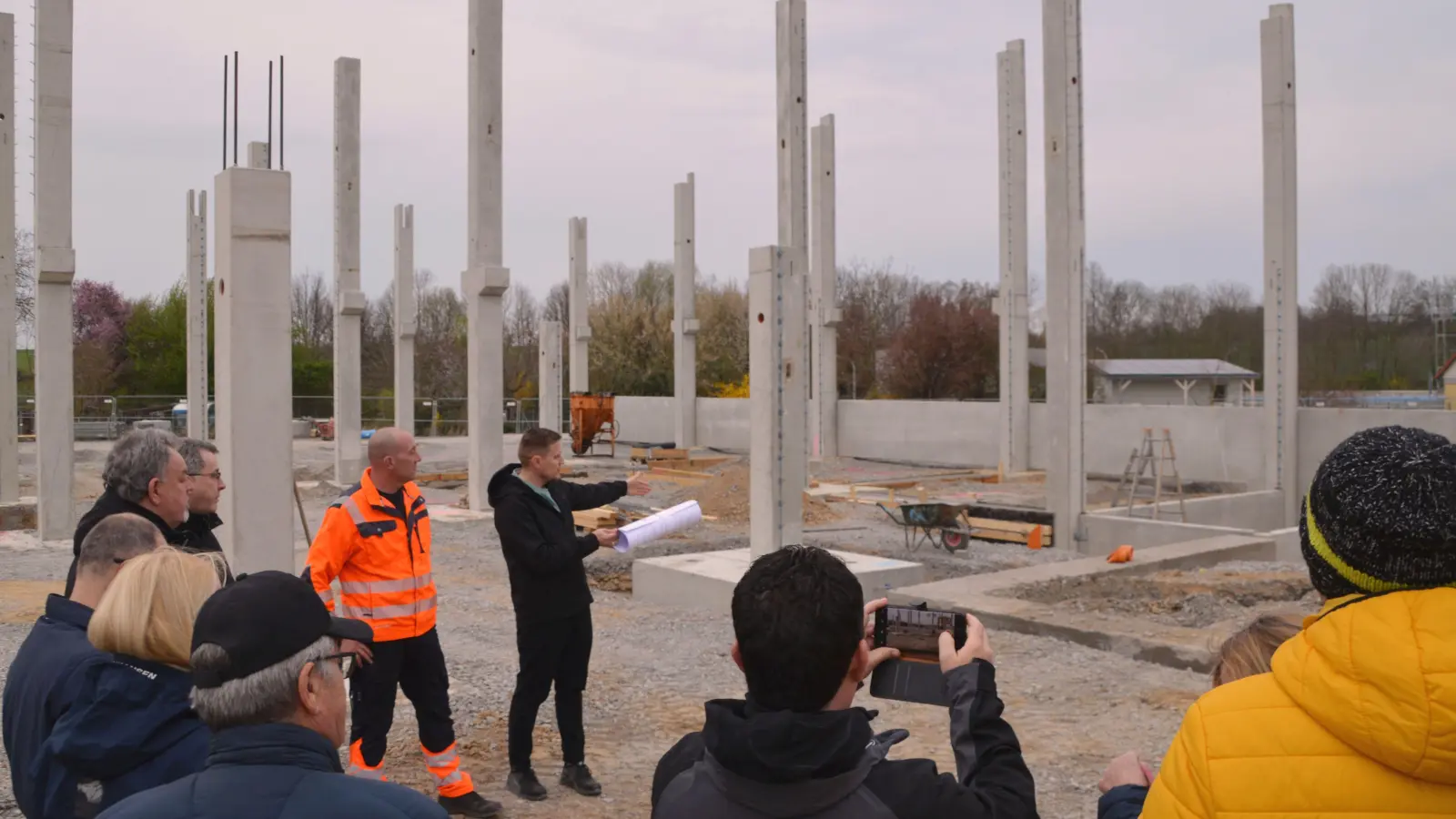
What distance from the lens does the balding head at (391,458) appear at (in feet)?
18.3

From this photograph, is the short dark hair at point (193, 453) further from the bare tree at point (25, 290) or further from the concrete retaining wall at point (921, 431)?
the bare tree at point (25, 290)

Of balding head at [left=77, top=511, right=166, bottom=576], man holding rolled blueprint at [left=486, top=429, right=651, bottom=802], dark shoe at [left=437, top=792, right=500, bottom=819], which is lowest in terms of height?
dark shoe at [left=437, top=792, right=500, bottom=819]

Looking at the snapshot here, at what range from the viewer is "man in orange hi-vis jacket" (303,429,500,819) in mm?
5488

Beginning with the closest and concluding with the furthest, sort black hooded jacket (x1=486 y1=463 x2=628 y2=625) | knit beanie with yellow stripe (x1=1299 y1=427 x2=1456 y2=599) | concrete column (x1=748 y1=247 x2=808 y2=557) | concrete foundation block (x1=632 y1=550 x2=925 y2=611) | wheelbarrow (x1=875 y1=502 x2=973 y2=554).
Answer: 1. knit beanie with yellow stripe (x1=1299 y1=427 x2=1456 y2=599)
2. black hooded jacket (x1=486 y1=463 x2=628 y2=625)
3. concrete column (x1=748 y1=247 x2=808 y2=557)
4. concrete foundation block (x1=632 y1=550 x2=925 y2=611)
5. wheelbarrow (x1=875 y1=502 x2=973 y2=554)

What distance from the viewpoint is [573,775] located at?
237 inches

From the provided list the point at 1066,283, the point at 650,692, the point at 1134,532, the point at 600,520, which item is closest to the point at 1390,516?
the point at 650,692

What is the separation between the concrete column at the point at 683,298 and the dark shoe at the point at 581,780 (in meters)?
27.6

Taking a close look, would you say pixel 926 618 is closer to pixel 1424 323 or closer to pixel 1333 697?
pixel 1333 697

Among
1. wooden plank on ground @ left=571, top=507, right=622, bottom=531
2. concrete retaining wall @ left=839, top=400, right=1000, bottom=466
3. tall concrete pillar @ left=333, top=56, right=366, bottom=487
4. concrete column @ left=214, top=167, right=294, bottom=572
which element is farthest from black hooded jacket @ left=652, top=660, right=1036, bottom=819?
concrete retaining wall @ left=839, top=400, right=1000, bottom=466

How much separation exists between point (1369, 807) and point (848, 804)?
Answer: 0.78 m

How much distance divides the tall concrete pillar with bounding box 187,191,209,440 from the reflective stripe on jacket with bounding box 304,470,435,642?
15.9 metres

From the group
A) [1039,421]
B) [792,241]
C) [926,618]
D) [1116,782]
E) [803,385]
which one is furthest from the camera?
[1039,421]

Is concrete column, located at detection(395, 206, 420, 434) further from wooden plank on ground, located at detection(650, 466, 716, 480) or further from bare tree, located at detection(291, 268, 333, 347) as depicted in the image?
bare tree, located at detection(291, 268, 333, 347)

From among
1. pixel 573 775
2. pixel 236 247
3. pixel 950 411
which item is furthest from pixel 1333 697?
pixel 950 411
